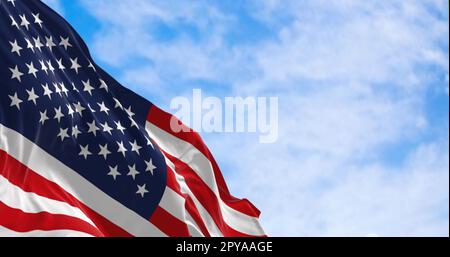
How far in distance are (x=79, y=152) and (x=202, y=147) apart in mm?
3205

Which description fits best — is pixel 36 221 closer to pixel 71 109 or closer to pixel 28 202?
pixel 28 202

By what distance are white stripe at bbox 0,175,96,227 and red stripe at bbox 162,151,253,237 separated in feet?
11.0

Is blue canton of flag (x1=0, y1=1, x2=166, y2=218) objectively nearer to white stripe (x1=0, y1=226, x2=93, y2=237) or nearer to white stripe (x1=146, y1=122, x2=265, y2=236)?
white stripe (x1=146, y1=122, x2=265, y2=236)

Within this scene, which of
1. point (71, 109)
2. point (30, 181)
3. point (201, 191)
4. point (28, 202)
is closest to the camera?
point (28, 202)

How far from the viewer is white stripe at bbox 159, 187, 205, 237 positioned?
1299cm

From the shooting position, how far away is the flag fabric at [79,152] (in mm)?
11141

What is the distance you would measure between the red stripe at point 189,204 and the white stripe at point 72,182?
907mm

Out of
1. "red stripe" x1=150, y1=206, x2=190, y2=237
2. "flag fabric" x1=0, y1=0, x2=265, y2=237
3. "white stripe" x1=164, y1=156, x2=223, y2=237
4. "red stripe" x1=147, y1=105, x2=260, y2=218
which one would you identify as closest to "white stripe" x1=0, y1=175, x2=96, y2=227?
"flag fabric" x1=0, y1=0, x2=265, y2=237

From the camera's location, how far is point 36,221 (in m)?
10.8

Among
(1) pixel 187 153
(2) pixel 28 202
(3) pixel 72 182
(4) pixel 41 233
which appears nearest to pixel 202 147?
(1) pixel 187 153

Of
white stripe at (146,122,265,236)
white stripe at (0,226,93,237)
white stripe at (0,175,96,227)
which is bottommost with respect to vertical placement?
white stripe at (0,226,93,237)

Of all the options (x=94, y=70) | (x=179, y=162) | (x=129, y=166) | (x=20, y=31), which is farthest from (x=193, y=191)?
(x=20, y=31)
